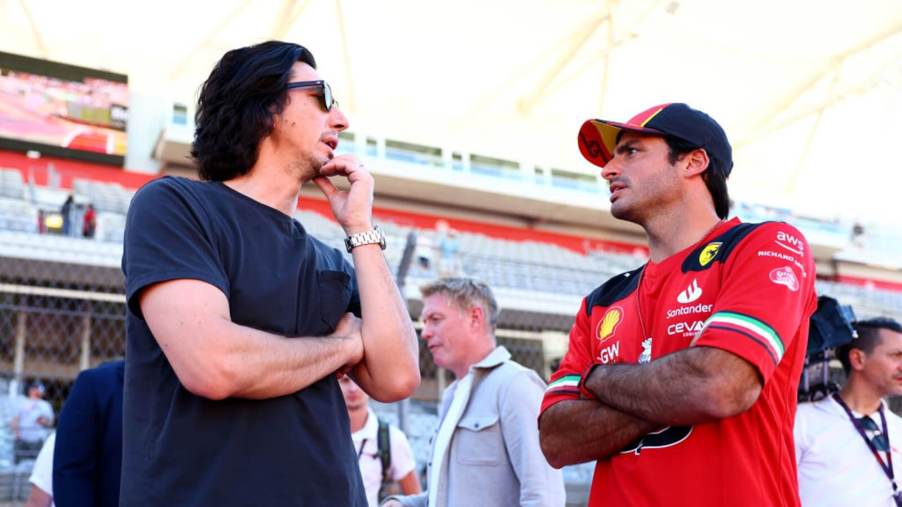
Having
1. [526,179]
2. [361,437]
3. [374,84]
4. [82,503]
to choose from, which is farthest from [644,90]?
[82,503]

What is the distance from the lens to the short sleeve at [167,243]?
182 centimetres

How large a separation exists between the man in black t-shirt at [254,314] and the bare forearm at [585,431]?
1.59ft

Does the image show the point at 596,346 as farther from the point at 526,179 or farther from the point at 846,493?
the point at 526,179

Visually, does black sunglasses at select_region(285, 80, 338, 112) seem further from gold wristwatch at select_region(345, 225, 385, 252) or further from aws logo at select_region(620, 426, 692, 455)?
aws logo at select_region(620, 426, 692, 455)

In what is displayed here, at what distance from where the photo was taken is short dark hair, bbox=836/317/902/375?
4586mm

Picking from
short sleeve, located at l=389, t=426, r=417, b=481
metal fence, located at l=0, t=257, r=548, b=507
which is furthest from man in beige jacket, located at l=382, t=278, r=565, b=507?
metal fence, located at l=0, t=257, r=548, b=507

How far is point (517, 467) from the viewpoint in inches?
144

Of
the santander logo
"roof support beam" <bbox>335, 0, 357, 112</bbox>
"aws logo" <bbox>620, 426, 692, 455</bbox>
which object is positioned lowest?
"aws logo" <bbox>620, 426, 692, 455</bbox>

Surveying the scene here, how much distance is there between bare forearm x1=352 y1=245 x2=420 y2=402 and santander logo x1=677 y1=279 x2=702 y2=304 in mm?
688

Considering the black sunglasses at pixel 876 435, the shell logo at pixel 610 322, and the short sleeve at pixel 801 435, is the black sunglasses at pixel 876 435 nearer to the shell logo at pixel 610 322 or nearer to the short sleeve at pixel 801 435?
the short sleeve at pixel 801 435

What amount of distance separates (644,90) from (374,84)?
28.0 ft

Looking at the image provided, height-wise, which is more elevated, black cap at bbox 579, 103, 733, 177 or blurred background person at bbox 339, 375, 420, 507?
black cap at bbox 579, 103, 733, 177

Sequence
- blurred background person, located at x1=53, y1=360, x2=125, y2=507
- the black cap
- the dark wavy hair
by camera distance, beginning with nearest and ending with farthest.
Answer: the dark wavy hair
the black cap
blurred background person, located at x1=53, y1=360, x2=125, y2=507

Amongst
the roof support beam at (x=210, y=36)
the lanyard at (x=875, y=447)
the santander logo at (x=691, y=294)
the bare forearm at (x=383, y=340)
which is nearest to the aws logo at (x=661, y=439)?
the santander logo at (x=691, y=294)
